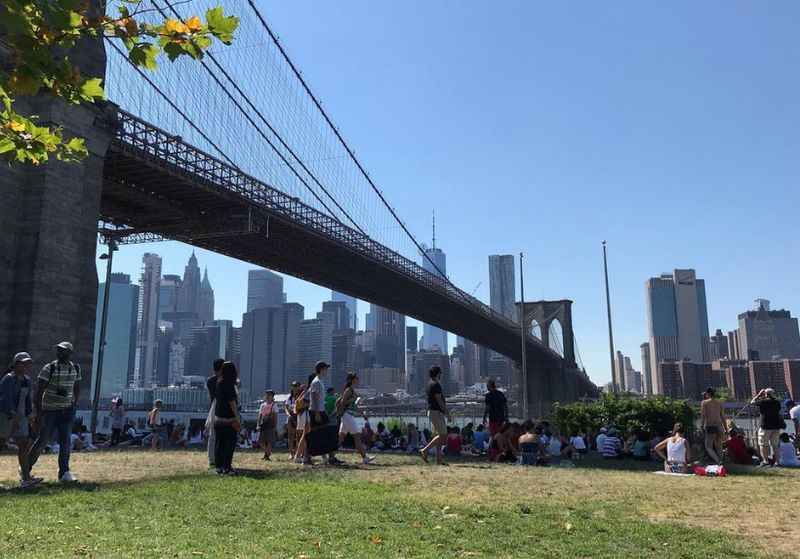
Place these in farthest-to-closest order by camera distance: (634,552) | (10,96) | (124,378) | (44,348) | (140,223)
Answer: (124,378) → (140,223) → (44,348) → (634,552) → (10,96)

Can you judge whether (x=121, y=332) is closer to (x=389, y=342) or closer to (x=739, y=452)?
(x=389, y=342)

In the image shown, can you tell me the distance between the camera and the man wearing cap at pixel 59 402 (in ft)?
23.4

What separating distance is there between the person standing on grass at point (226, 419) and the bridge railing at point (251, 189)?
50.9 ft

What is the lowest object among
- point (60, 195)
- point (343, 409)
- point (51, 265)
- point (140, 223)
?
point (343, 409)

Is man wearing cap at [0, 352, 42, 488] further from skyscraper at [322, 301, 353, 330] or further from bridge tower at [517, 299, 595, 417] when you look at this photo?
skyscraper at [322, 301, 353, 330]

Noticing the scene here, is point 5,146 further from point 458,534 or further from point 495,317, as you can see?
point 495,317

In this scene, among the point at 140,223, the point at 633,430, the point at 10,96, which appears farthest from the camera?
the point at 140,223

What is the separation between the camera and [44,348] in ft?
56.2

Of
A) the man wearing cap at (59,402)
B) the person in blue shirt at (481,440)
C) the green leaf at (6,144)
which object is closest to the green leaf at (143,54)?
the green leaf at (6,144)

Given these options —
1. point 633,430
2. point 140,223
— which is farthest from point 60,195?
point 633,430

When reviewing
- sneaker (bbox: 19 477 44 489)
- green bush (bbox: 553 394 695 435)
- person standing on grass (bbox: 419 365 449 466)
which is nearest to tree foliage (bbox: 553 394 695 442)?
green bush (bbox: 553 394 695 435)

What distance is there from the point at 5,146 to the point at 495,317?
2046 inches

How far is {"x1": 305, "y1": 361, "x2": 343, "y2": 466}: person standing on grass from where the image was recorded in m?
9.60

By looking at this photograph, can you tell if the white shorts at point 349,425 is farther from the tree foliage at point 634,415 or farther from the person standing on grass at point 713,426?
the tree foliage at point 634,415
